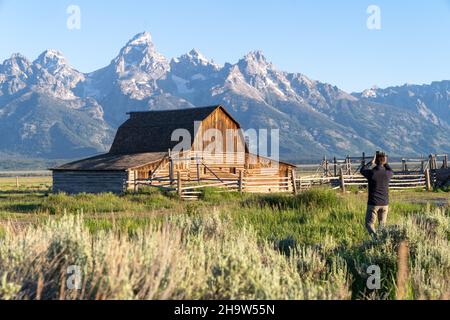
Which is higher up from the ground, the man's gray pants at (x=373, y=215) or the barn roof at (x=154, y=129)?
the barn roof at (x=154, y=129)

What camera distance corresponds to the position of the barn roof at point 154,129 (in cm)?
3959

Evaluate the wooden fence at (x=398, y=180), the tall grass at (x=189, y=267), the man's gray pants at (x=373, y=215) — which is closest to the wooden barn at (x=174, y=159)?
the wooden fence at (x=398, y=180)

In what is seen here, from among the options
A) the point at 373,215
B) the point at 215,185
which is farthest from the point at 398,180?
the point at 373,215

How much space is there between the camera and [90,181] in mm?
36812

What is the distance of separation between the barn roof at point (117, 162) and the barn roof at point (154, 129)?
1.53 meters

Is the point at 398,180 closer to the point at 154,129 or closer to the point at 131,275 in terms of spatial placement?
the point at 154,129

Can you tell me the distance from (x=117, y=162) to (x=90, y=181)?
2.10 m

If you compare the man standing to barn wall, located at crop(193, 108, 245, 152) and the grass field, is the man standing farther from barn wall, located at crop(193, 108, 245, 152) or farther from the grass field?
barn wall, located at crop(193, 108, 245, 152)

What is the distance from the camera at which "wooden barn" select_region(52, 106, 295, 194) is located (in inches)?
1394

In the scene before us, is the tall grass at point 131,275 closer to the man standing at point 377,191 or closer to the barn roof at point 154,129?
the man standing at point 377,191

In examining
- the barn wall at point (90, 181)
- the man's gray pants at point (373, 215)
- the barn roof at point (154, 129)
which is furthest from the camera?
the barn roof at point (154, 129)
